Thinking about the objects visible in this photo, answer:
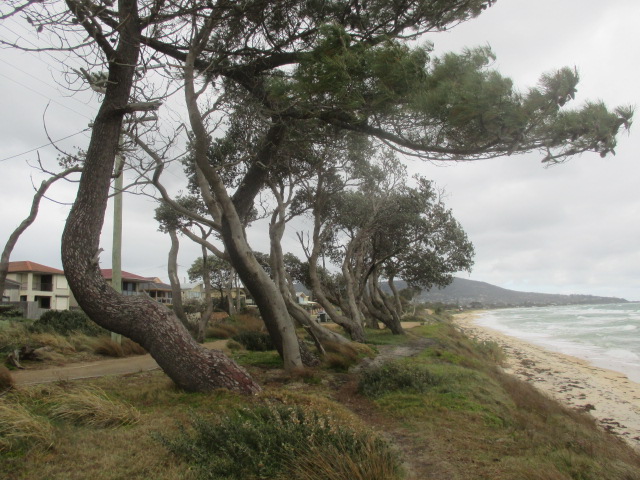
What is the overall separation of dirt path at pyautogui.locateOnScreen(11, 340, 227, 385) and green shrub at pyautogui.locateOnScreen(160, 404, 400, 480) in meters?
4.18

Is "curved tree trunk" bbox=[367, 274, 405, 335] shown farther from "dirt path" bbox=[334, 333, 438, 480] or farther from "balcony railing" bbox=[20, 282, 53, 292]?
"balcony railing" bbox=[20, 282, 53, 292]

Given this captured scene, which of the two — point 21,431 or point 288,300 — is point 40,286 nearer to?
point 288,300

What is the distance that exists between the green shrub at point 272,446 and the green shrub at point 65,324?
11.1 meters

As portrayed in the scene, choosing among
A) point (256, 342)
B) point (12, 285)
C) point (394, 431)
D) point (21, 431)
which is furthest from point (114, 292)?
point (12, 285)

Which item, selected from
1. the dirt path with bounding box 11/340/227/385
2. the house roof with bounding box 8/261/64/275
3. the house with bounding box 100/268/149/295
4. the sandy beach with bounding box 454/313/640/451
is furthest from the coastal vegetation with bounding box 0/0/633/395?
the house with bounding box 100/268/149/295

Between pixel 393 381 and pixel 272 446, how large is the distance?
3.74 meters

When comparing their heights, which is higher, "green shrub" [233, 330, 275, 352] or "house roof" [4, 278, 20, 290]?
"house roof" [4, 278, 20, 290]

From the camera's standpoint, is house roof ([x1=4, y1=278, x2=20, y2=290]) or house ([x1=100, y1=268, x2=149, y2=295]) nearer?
house roof ([x1=4, y1=278, x2=20, y2=290])

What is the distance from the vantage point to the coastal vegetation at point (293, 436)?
11.5ft

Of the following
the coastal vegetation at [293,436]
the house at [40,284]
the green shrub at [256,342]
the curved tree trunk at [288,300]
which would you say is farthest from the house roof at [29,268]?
the coastal vegetation at [293,436]

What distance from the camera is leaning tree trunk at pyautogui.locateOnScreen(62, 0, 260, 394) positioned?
552 cm

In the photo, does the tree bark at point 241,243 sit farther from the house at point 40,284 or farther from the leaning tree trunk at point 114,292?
the house at point 40,284

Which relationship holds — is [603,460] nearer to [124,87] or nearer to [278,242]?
[124,87]

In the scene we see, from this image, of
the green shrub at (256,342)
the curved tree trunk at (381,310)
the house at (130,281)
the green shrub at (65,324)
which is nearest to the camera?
the green shrub at (256,342)
